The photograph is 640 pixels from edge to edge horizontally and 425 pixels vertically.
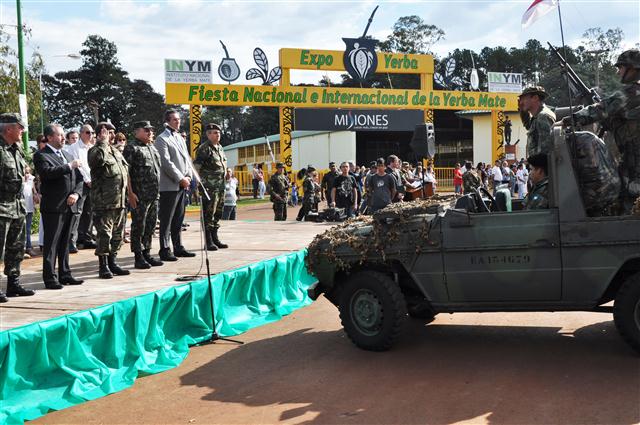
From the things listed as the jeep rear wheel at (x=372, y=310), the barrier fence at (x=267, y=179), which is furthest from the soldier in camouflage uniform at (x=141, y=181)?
the barrier fence at (x=267, y=179)

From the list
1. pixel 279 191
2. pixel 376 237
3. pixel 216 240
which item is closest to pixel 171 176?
pixel 216 240

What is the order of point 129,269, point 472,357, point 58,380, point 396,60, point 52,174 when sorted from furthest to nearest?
point 396,60 → point 129,269 → point 52,174 → point 472,357 → point 58,380

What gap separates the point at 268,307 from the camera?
26.6 feet

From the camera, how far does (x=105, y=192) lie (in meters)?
7.74

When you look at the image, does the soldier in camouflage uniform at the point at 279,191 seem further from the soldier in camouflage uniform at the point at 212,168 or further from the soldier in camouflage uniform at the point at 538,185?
the soldier in camouflage uniform at the point at 538,185

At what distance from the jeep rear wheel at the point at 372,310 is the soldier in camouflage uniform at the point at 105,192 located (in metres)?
3.19

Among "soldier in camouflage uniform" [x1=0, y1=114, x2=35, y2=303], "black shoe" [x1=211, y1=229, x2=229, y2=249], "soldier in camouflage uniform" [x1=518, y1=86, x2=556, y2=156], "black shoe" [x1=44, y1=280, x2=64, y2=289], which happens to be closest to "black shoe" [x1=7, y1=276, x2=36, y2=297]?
"soldier in camouflage uniform" [x1=0, y1=114, x2=35, y2=303]

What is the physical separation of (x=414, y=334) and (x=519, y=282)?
150cm

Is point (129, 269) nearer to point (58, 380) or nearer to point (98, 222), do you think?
point (98, 222)

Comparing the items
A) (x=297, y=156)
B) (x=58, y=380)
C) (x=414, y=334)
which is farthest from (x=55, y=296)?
(x=297, y=156)

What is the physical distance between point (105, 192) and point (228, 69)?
78.7 feet

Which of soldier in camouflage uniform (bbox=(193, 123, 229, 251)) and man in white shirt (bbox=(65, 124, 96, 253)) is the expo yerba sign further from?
soldier in camouflage uniform (bbox=(193, 123, 229, 251))

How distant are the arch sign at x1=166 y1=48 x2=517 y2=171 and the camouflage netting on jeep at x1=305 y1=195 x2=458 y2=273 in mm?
23806

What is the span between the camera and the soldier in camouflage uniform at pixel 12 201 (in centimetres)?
641
